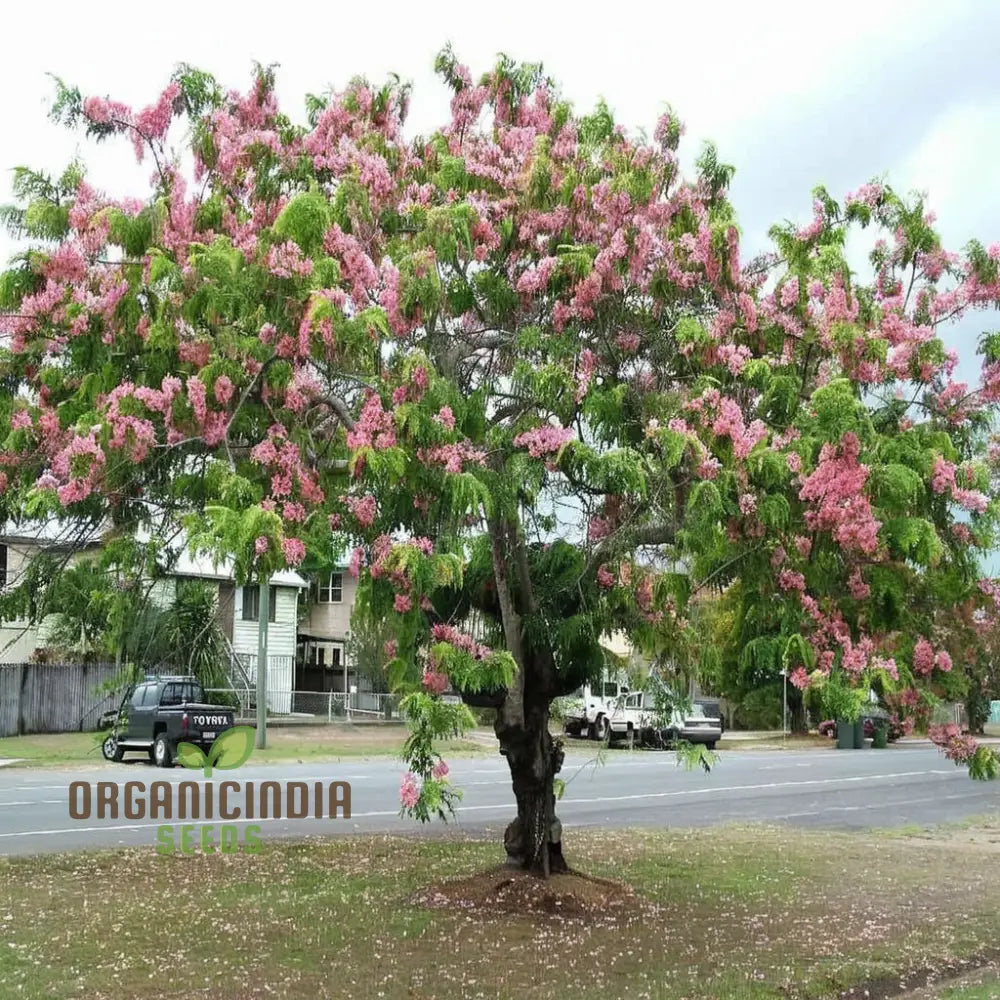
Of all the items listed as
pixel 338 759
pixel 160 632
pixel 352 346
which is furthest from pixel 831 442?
pixel 338 759

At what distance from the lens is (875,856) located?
14.0 metres

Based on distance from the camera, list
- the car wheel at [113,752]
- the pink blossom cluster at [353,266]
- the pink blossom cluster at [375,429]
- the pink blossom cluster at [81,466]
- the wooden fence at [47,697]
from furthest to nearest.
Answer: the wooden fence at [47,697]
the car wheel at [113,752]
the pink blossom cluster at [353,266]
the pink blossom cluster at [375,429]
the pink blossom cluster at [81,466]

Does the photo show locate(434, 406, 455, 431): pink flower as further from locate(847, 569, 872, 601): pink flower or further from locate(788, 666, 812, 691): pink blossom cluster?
locate(847, 569, 872, 601): pink flower

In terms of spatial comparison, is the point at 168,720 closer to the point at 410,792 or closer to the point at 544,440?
the point at 410,792

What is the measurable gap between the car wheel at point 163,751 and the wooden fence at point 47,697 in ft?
25.6

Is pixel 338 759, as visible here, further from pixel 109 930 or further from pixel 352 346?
pixel 352 346

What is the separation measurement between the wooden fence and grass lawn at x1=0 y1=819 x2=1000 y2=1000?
19.9m

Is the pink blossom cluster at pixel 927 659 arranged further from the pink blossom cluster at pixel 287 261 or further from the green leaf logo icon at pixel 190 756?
the green leaf logo icon at pixel 190 756

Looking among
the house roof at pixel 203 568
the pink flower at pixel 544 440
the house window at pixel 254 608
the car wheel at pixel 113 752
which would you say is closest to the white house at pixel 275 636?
the house window at pixel 254 608

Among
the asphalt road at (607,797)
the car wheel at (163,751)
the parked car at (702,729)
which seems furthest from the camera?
the parked car at (702,729)

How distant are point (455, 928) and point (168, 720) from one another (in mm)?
15364

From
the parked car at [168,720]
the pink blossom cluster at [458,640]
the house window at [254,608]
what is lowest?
the parked car at [168,720]

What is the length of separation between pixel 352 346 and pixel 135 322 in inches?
54.3

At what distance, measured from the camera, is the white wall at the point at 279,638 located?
4175cm
